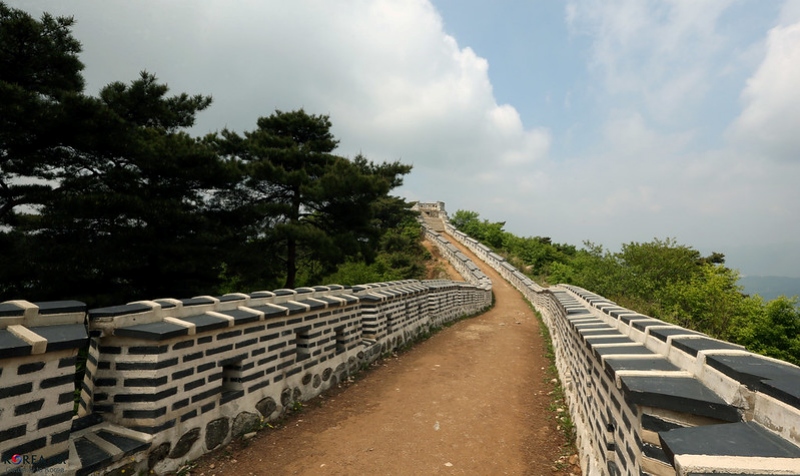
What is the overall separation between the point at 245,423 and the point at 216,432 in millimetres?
444

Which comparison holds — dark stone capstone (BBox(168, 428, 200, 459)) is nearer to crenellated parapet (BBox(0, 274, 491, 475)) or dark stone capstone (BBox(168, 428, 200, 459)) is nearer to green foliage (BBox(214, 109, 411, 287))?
crenellated parapet (BBox(0, 274, 491, 475))

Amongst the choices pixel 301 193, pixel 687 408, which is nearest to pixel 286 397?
pixel 687 408

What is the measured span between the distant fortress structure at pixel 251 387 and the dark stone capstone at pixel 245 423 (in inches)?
0.7

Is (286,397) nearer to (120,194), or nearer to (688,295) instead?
(120,194)

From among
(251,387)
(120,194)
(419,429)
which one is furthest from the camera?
(120,194)

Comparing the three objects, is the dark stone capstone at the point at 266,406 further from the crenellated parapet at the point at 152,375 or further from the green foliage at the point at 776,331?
the green foliage at the point at 776,331

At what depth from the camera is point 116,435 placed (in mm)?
3256

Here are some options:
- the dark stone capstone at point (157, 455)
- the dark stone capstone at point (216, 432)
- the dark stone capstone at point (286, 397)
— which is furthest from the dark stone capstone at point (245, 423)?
the dark stone capstone at point (157, 455)

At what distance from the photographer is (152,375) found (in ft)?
11.1

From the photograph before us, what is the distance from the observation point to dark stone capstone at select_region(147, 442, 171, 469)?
3.34 meters

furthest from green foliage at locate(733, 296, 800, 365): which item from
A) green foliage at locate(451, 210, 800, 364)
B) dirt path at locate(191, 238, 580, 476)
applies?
dirt path at locate(191, 238, 580, 476)

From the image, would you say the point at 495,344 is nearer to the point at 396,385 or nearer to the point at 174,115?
the point at 396,385

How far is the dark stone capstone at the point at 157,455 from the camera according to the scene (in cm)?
334

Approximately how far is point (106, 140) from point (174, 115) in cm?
429
